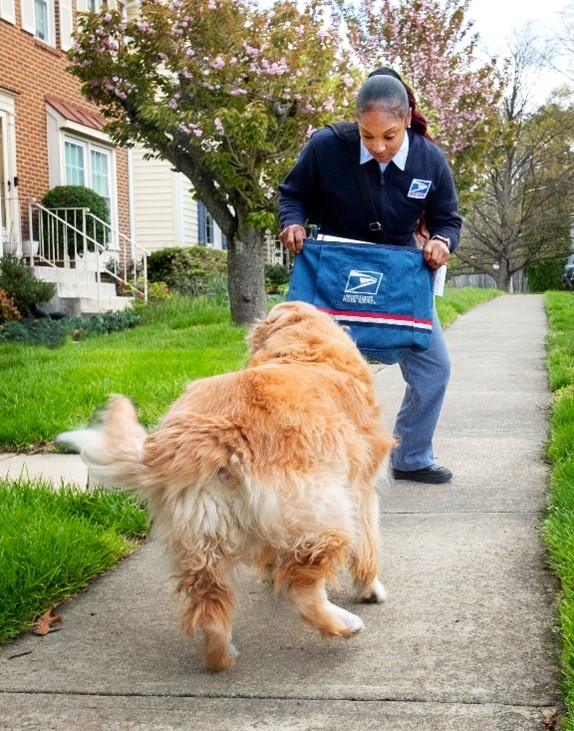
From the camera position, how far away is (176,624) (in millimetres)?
3238

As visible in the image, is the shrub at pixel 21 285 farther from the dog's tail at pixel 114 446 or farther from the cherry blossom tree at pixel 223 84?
the dog's tail at pixel 114 446

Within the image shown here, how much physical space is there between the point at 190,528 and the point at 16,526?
1571 millimetres

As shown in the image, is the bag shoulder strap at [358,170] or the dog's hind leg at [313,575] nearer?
the dog's hind leg at [313,575]

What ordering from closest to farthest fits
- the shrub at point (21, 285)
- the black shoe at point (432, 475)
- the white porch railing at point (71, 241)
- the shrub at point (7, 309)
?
1. the black shoe at point (432, 475)
2. the shrub at point (7, 309)
3. the shrub at point (21, 285)
4. the white porch railing at point (71, 241)

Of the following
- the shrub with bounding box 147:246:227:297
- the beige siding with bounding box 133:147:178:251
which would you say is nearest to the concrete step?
the shrub with bounding box 147:246:227:297

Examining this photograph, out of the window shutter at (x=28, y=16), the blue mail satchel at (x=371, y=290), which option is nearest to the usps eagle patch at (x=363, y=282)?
the blue mail satchel at (x=371, y=290)

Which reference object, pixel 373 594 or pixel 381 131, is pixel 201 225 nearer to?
pixel 381 131

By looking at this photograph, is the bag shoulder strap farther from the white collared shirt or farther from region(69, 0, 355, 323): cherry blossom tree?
region(69, 0, 355, 323): cherry blossom tree

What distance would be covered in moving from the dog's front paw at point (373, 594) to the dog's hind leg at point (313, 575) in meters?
0.61

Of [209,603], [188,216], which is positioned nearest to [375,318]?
[209,603]

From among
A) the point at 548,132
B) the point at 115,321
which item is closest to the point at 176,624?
the point at 115,321

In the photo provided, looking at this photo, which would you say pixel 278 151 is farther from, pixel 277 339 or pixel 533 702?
pixel 533 702

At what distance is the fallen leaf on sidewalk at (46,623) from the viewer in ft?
10.5

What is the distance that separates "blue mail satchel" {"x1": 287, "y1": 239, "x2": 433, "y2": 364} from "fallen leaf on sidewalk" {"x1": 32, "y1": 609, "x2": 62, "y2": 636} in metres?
1.79
